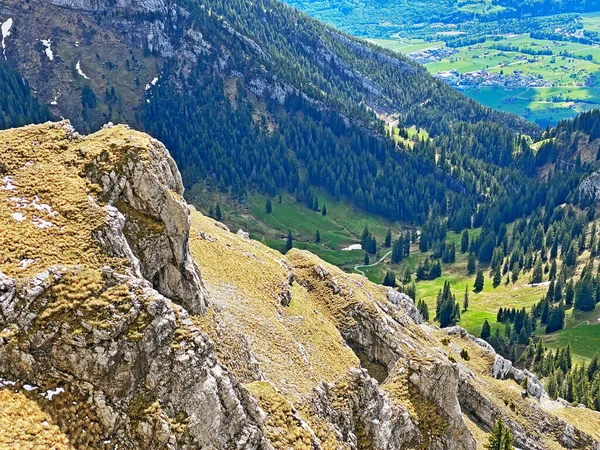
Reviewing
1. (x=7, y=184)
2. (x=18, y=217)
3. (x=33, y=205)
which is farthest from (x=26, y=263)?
(x=7, y=184)

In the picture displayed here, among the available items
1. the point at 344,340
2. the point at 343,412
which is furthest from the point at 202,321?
the point at 344,340

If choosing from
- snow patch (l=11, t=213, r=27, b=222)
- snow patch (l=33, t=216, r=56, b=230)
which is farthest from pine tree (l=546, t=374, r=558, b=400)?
snow patch (l=11, t=213, r=27, b=222)

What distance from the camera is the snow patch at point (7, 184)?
3994 cm

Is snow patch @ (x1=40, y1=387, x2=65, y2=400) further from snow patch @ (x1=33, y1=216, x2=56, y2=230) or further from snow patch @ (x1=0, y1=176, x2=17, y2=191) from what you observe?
→ snow patch @ (x1=0, y1=176, x2=17, y2=191)

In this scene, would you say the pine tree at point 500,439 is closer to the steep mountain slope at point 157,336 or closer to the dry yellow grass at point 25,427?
the steep mountain slope at point 157,336

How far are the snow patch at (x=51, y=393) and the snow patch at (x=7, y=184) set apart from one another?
16602 mm

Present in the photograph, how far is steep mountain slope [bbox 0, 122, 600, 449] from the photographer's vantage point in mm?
31969

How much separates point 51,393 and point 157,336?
687 centimetres

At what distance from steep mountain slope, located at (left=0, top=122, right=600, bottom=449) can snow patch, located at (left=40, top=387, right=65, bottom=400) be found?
0.25ft

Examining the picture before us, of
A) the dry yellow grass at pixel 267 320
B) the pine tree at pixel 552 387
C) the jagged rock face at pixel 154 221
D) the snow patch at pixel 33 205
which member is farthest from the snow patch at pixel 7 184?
the pine tree at pixel 552 387

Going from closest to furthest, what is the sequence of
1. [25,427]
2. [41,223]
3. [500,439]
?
[25,427] → [41,223] → [500,439]

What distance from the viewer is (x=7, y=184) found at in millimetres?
40281

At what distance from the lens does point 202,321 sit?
44.9m

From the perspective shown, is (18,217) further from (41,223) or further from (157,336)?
(157,336)
